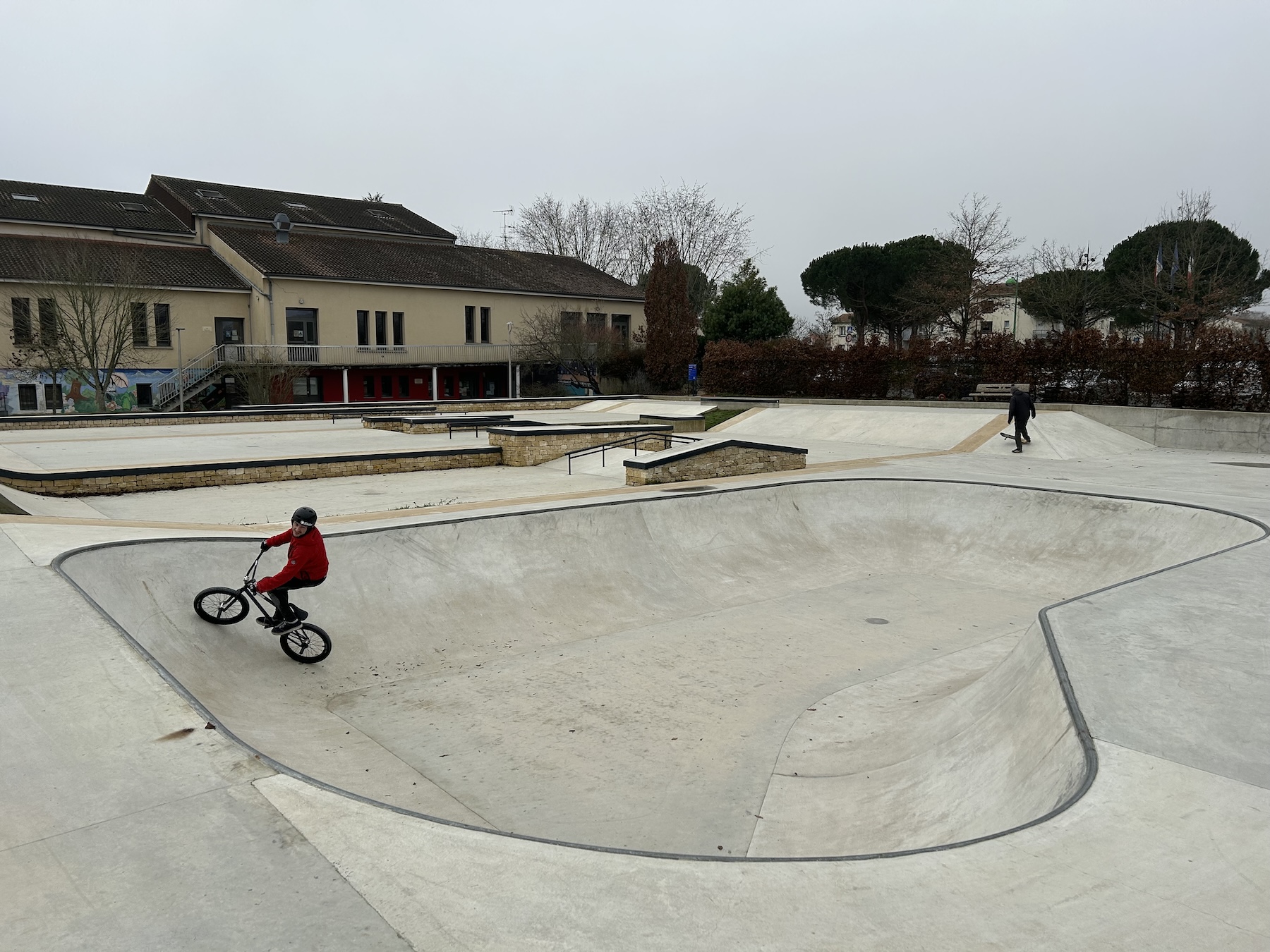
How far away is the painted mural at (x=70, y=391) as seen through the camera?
32.3 m

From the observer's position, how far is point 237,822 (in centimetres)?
→ 383

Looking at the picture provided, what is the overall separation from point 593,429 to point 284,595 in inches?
488

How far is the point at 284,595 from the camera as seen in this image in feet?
23.5

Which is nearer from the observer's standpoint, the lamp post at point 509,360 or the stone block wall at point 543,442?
the stone block wall at point 543,442

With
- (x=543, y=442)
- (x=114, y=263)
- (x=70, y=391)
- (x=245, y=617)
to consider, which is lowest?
(x=245, y=617)

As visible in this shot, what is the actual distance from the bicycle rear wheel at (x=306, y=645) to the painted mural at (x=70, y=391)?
1168 inches

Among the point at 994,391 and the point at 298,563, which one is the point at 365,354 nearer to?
the point at 994,391

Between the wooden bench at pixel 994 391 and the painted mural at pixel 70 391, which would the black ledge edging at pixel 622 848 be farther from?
the painted mural at pixel 70 391

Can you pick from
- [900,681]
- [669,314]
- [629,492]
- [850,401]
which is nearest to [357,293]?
[669,314]

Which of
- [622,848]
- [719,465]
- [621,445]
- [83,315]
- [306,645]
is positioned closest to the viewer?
[622,848]

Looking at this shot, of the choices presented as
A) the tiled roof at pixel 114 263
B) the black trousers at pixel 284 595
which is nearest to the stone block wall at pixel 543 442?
the black trousers at pixel 284 595

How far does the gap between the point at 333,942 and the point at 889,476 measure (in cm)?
1300

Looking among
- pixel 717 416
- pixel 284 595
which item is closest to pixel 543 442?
pixel 717 416

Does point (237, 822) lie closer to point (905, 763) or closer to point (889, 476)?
point (905, 763)
